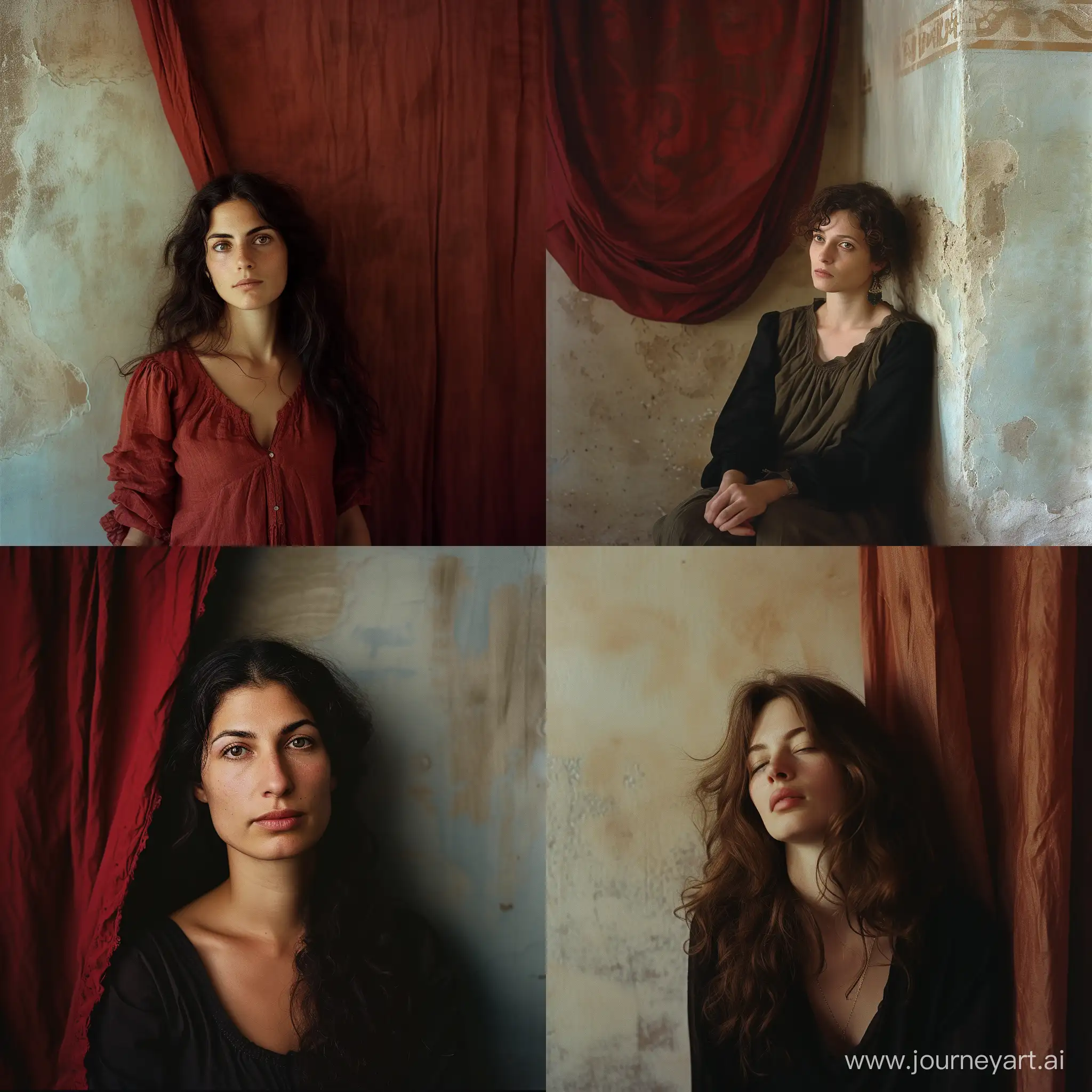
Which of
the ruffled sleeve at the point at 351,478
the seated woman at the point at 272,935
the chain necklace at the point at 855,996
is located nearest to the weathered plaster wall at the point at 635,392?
the ruffled sleeve at the point at 351,478

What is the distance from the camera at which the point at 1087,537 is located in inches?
71.6

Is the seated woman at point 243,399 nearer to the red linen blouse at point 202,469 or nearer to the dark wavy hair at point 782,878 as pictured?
the red linen blouse at point 202,469

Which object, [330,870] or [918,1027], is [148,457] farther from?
[918,1027]

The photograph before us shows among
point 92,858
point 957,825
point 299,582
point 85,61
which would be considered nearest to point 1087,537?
point 957,825

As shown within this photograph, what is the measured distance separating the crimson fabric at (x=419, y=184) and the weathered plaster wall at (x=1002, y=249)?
63 cm

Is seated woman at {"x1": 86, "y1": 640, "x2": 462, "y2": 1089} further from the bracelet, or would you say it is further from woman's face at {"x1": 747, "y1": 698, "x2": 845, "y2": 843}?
the bracelet

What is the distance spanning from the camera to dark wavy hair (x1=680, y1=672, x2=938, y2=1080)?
1684 mm

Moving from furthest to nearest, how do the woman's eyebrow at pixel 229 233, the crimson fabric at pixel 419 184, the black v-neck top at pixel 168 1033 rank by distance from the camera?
the crimson fabric at pixel 419 184
the woman's eyebrow at pixel 229 233
the black v-neck top at pixel 168 1033

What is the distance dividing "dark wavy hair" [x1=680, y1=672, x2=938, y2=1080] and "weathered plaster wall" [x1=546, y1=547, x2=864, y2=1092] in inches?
1.5

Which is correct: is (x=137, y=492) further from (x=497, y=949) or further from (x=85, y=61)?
(x=497, y=949)

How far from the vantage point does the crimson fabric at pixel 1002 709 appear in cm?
169

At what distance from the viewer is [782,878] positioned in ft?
5.57

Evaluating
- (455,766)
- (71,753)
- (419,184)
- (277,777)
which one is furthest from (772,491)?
(71,753)

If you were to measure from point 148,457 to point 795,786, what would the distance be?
1106mm
